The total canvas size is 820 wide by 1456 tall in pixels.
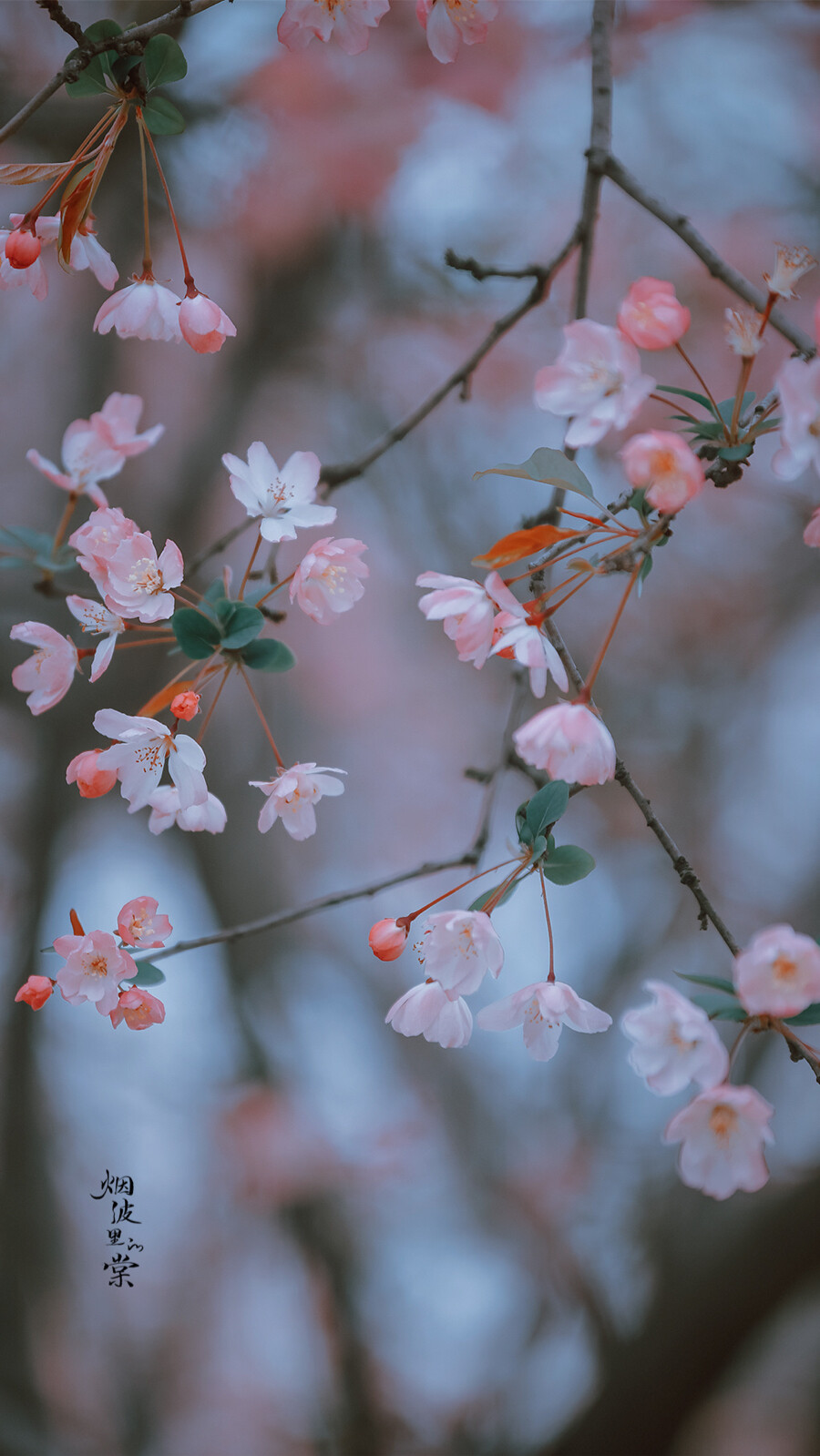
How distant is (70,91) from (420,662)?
1327mm

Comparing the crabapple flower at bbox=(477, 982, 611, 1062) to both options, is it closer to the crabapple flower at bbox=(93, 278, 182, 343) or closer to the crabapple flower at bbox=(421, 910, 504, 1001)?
the crabapple flower at bbox=(421, 910, 504, 1001)

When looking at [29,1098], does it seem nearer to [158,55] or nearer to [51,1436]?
[51,1436]

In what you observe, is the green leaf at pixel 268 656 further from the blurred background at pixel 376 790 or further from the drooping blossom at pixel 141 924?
the blurred background at pixel 376 790

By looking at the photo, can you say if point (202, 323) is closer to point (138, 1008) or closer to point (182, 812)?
point (182, 812)

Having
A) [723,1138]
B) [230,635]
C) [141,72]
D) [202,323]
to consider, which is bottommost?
[723,1138]

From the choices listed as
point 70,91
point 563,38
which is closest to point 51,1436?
point 70,91

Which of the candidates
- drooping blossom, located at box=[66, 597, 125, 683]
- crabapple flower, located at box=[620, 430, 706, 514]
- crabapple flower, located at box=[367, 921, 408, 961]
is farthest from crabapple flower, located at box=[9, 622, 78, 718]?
crabapple flower, located at box=[620, 430, 706, 514]

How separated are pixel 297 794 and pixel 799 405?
1.07 feet

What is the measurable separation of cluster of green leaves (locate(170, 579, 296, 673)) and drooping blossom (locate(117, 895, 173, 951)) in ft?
0.54

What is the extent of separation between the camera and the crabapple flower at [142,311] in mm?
515

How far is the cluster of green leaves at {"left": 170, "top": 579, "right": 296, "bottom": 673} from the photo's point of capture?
1.48 ft

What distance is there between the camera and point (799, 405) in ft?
1.01

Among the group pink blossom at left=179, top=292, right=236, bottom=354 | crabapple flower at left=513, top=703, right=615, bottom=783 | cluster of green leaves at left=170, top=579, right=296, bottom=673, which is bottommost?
crabapple flower at left=513, top=703, right=615, bottom=783

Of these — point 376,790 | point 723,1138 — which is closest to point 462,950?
point 723,1138
